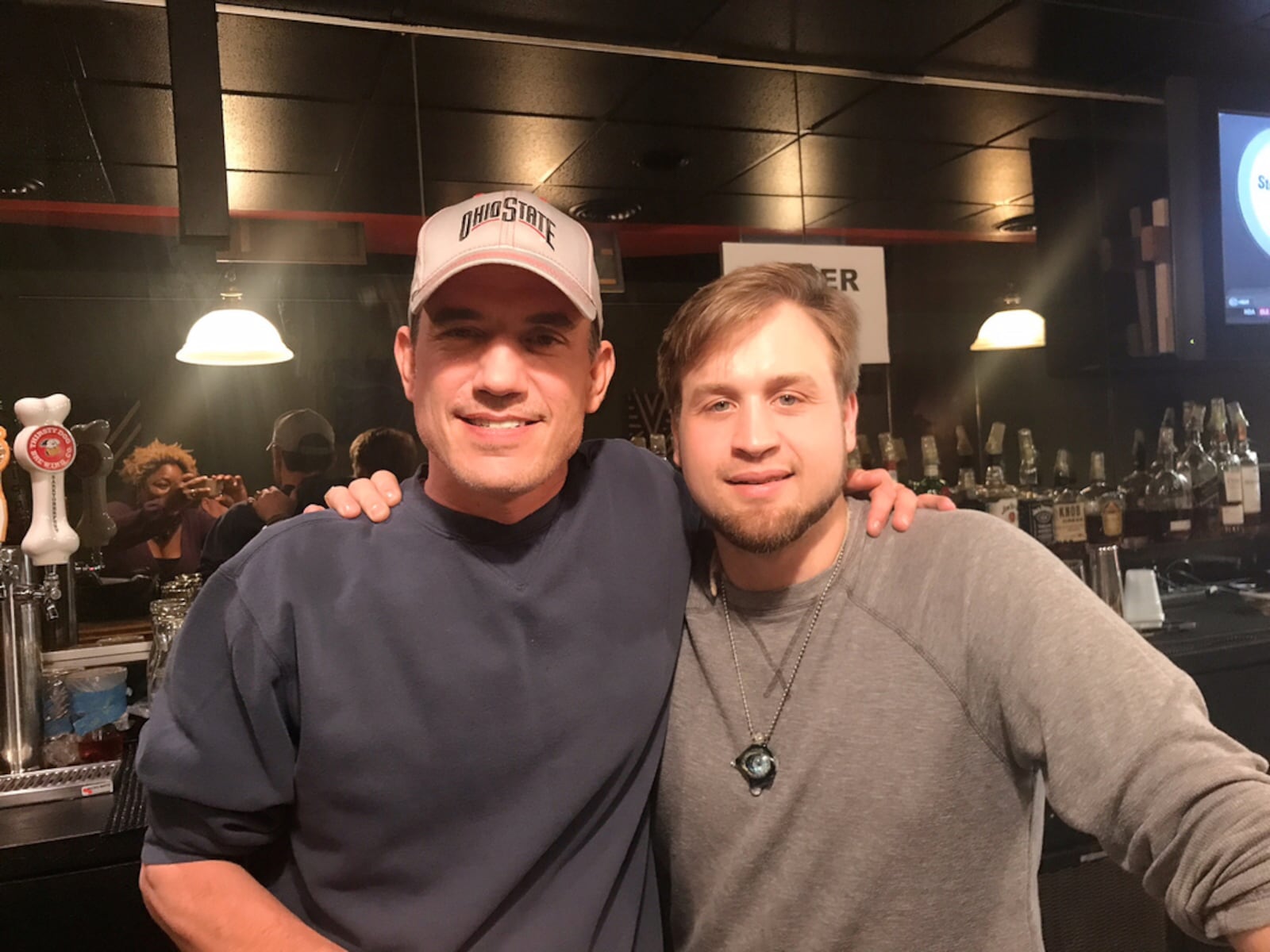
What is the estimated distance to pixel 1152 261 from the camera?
2805 mm

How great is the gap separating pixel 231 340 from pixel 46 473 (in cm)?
71

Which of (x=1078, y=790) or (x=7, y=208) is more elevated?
(x=7, y=208)

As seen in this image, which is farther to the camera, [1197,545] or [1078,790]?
[1197,545]

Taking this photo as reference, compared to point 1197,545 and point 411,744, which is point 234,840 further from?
point 1197,545

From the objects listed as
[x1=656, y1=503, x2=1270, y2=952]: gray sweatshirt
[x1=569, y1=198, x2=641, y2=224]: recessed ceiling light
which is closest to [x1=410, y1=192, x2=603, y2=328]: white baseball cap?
[x1=656, y1=503, x2=1270, y2=952]: gray sweatshirt

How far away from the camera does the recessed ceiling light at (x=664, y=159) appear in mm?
2980

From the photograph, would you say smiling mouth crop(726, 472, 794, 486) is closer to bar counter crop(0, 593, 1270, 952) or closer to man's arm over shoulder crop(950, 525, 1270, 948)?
man's arm over shoulder crop(950, 525, 1270, 948)

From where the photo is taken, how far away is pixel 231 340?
2438 mm

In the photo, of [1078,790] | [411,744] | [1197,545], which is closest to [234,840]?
[411,744]

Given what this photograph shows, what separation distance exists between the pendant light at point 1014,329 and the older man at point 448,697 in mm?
2346

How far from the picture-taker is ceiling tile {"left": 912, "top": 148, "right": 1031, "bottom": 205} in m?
3.25

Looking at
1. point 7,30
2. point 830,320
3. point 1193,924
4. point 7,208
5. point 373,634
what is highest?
point 7,30

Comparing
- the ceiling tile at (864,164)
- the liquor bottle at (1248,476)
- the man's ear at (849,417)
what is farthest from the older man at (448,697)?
the liquor bottle at (1248,476)

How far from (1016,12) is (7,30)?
259 cm
